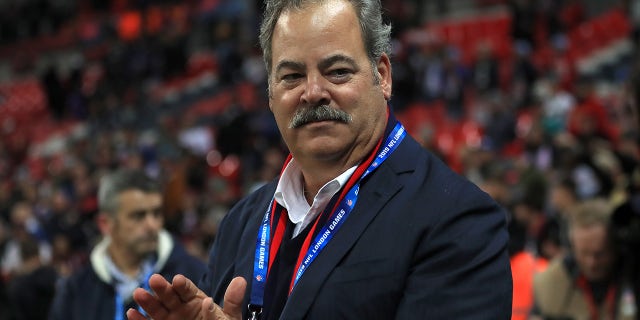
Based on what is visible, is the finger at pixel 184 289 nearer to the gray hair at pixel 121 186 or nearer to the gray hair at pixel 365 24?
the gray hair at pixel 365 24

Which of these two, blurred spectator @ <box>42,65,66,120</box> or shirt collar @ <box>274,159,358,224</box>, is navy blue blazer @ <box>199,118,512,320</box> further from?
blurred spectator @ <box>42,65,66,120</box>

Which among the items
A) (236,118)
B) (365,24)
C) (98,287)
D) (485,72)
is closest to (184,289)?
(365,24)

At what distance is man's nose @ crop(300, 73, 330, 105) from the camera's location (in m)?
2.39

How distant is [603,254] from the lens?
4578 mm

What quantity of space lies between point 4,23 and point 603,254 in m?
28.3

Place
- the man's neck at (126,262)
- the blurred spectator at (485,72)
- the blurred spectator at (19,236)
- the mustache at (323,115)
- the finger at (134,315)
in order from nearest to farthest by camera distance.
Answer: the finger at (134,315) < the mustache at (323,115) < the man's neck at (126,262) < the blurred spectator at (19,236) < the blurred spectator at (485,72)

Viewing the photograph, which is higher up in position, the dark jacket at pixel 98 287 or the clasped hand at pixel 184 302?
the clasped hand at pixel 184 302

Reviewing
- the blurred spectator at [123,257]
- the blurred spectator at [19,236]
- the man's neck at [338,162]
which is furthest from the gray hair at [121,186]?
the blurred spectator at [19,236]

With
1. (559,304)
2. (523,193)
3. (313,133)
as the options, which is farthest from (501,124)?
(313,133)

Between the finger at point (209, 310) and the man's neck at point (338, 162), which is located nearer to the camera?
the finger at point (209, 310)

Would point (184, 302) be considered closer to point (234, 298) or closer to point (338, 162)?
point (234, 298)

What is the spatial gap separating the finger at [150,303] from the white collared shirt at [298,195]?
0.41 meters

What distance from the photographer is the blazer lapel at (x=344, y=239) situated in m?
2.26

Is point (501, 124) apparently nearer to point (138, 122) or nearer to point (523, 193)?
point (523, 193)
